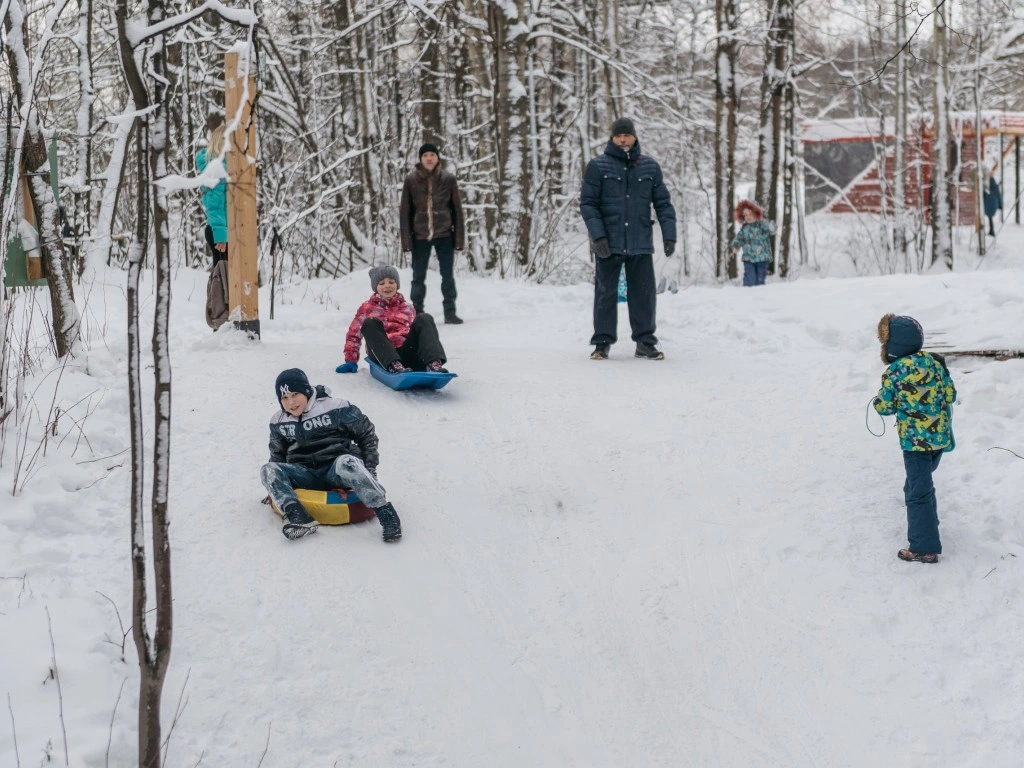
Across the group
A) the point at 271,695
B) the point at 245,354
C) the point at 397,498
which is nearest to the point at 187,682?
the point at 271,695

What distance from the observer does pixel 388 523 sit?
4.96 m

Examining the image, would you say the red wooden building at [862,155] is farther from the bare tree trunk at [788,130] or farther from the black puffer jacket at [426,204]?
the black puffer jacket at [426,204]

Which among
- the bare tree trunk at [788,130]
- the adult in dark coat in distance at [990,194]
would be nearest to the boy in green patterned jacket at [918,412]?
the bare tree trunk at [788,130]

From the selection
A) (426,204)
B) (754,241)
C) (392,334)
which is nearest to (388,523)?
(392,334)

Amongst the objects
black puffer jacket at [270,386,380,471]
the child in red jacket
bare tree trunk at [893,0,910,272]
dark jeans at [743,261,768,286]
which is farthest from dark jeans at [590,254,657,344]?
bare tree trunk at [893,0,910,272]

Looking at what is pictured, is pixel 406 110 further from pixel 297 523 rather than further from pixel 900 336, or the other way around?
pixel 900 336

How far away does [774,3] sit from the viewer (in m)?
15.4

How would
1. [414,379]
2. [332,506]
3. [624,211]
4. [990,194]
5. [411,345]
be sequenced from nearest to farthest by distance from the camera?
[332,506] < [414,379] < [411,345] < [624,211] < [990,194]

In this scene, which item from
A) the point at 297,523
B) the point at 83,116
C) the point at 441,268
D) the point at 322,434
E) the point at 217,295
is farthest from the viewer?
the point at 83,116

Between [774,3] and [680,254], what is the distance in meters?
7.29

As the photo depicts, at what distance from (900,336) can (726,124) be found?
12464mm

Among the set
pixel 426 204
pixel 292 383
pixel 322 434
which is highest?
pixel 426 204

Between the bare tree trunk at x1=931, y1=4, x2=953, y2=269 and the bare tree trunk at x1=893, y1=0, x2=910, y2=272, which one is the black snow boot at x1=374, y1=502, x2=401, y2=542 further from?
the bare tree trunk at x1=893, y1=0, x2=910, y2=272

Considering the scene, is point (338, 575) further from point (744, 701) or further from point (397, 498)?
point (744, 701)
